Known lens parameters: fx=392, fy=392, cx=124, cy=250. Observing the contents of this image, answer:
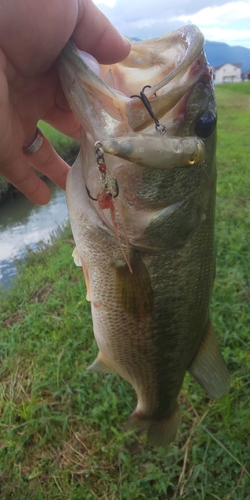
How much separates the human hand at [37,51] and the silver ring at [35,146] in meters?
0.07

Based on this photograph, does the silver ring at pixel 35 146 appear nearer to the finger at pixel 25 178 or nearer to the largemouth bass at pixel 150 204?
the finger at pixel 25 178

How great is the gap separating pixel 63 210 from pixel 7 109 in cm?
Answer: 681

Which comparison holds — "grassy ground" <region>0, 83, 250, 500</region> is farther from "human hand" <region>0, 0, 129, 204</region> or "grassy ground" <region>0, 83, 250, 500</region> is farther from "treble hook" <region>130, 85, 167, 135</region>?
"treble hook" <region>130, 85, 167, 135</region>

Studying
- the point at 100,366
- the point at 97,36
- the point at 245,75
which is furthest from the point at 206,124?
the point at 245,75

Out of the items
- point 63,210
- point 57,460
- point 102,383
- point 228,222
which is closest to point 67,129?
point 102,383

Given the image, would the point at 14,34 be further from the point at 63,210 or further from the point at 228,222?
the point at 63,210

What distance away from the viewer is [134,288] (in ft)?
4.83

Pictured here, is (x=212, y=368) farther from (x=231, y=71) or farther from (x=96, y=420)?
(x=231, y=71)

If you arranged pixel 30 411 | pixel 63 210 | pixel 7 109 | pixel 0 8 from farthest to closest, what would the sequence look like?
pixel 63 210
pixel 30 411
pixel 7 109
pixel 0 8

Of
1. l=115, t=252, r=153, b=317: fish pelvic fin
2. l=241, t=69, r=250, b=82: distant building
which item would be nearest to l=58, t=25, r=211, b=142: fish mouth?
l=115, t=252, r=153, b=317: fish pelvic fin

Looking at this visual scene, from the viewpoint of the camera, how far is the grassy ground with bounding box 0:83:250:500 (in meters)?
2.26

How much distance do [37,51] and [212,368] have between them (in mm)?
1491

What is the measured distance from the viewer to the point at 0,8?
3.95 feet

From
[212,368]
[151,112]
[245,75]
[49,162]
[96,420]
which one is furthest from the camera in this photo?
[245,75]
